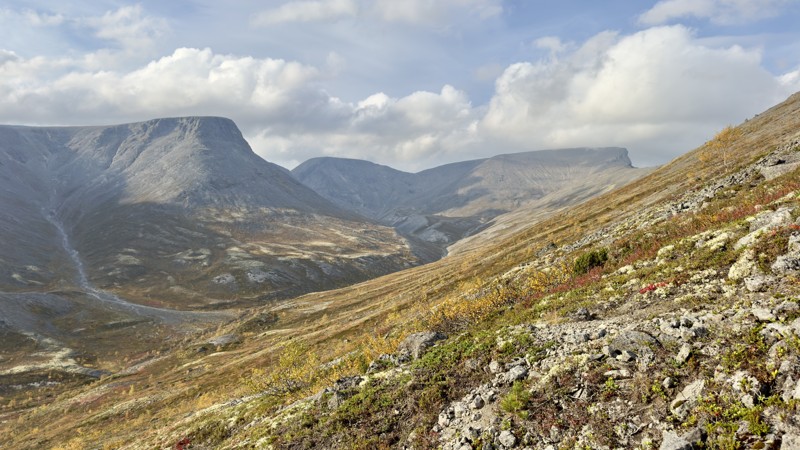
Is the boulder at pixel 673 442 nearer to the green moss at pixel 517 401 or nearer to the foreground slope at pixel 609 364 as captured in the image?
the foreground slope at pixel 609 364

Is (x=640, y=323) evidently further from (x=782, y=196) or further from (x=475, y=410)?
(x=782, y=196)

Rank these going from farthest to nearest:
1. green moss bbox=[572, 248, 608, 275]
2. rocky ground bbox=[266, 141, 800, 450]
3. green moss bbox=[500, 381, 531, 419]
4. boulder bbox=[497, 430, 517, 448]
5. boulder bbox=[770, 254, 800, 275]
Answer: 1. green moss bbox=[572, 248, 608, 275]
2. boulder bbox=[770, 254, 800, 275]
3. green moss bbox=[500, 381, 531, 419]
4. boulder bbox=[497, 430, 517, 448]
5. rocky ground bbox=[266, 141, 800, 450]

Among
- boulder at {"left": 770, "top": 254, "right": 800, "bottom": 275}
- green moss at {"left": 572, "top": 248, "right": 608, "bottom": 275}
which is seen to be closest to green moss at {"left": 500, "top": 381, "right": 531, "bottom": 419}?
boulder at {"left": 770, "top": 254, "right": 800, "bottom": 275}

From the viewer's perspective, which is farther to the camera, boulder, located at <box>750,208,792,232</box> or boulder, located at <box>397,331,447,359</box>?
boulder, located at <box>397,331,447,359</box>

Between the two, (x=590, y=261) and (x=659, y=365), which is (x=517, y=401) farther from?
(x=590, y=261)

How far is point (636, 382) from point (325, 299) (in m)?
116

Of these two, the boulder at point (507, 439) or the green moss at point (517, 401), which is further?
the green moss at point (517, 401)

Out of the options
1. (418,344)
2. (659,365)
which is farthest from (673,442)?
(418,344)

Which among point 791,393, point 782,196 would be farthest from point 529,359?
point 782,196

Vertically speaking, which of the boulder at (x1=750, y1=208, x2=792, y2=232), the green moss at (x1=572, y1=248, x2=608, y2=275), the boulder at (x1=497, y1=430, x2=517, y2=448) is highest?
the boulder at (x1=750, y1=208, x2=792, y2=232)

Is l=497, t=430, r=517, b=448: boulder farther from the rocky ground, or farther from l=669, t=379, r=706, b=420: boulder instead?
l=669, t=379, r=706, b=420: boulder

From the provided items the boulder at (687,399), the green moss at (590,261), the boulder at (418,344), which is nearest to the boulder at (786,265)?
the boulder at (687,399)

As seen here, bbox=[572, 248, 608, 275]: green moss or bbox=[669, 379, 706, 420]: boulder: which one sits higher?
bbox=[572, 248, 608, 275]: green moss

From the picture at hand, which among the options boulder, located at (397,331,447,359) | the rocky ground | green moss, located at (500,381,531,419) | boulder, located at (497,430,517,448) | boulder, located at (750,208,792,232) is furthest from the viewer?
boulder, located at (397,331,447,359)
